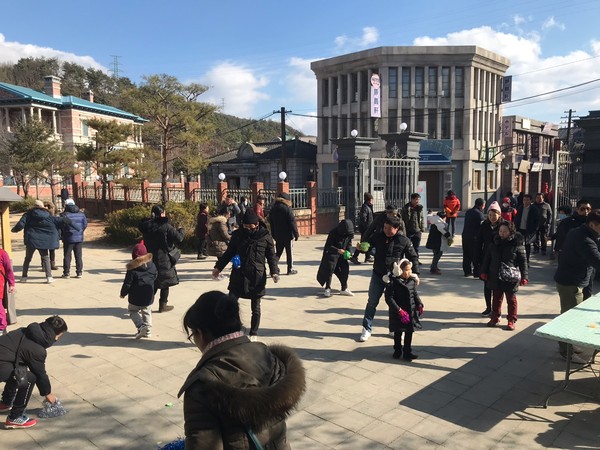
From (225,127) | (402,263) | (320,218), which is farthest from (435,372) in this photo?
(225,127)

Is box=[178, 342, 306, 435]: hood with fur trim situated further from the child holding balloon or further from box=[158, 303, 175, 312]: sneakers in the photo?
the child holding balloon

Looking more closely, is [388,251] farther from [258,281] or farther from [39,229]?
[39,229]

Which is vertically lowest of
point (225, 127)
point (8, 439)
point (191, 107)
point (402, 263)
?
point (8, 439)

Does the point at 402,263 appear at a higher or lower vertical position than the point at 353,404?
higher

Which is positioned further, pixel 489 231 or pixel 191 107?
pixel 191 107

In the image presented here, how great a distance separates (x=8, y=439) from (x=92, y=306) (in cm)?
422

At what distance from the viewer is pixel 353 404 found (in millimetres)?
4512

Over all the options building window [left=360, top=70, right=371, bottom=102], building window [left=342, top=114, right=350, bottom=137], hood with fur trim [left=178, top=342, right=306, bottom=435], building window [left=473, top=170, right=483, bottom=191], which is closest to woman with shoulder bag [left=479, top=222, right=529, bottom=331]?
hood with fur trim [left=178, top=342, right=306, bottom=435]

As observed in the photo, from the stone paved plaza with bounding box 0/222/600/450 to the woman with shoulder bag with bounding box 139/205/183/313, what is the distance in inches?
25.9

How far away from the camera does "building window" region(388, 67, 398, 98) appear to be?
35562 mm

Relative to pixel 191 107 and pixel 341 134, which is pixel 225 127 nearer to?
pixel 341 134

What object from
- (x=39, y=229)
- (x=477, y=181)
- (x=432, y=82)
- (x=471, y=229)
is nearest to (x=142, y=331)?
(x=39, y=229)

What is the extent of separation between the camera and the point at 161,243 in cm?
704

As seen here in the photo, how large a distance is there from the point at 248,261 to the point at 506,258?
345 cm
